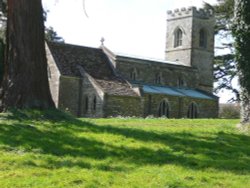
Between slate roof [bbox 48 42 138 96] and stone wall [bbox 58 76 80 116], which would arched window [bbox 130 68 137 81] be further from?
stone wall [bbox 58 76 80 116]

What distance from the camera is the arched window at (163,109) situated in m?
45.5

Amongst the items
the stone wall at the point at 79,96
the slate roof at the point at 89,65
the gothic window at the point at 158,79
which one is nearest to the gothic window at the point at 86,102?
the stone wall at the point at 79,96

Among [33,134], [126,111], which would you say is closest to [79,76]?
[126,111]

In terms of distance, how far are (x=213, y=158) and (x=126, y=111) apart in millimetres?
30276

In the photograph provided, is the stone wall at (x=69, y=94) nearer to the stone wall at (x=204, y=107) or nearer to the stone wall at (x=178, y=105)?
the stone wall at (x=178, y=105)

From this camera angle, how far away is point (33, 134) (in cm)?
1171

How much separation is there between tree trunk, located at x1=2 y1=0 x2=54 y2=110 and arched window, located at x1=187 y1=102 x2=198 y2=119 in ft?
112

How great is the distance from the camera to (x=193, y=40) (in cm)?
5684

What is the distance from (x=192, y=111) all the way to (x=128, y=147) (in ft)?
124

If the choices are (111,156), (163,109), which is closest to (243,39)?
(111,156)

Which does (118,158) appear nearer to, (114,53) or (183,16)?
(114,53)

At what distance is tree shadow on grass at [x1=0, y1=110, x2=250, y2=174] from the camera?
10164 millimetres

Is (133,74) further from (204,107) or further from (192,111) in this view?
(204,107)

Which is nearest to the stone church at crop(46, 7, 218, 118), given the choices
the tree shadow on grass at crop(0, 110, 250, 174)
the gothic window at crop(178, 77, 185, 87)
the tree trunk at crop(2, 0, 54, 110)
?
the gothic window at crop(178, 77, 185, 87)
